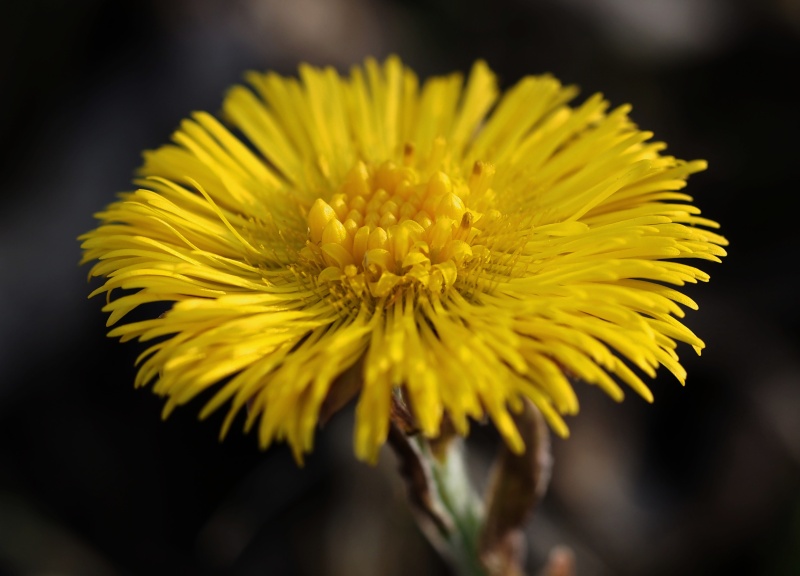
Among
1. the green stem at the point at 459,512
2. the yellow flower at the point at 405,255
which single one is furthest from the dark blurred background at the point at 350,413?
the yellow flower at the point at 405,255

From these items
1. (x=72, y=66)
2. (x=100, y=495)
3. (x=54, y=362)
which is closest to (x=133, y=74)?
(x=72, y=66)

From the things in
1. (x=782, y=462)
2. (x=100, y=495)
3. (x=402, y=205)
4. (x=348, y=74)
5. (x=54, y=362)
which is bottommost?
(x=100, y=495)

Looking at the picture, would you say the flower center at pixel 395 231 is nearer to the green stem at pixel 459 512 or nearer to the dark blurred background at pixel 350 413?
the green stem at pixel 459 512

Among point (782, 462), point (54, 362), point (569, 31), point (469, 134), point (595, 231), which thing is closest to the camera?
point (595, 231)

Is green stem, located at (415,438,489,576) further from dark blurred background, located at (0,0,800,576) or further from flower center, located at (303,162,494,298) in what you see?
dark blurred background, located at (0,0,800,576)

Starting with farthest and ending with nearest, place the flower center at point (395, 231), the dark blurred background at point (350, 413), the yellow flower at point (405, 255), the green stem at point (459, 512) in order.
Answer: the dark blurred background at point (350, 413), the green stem at point (459, 512), the flower center at point (395, 231), the yellow flower at point (405, 255)

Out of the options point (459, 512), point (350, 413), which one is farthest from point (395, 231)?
point (350, 413)

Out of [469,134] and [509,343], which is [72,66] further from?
[509,343]
